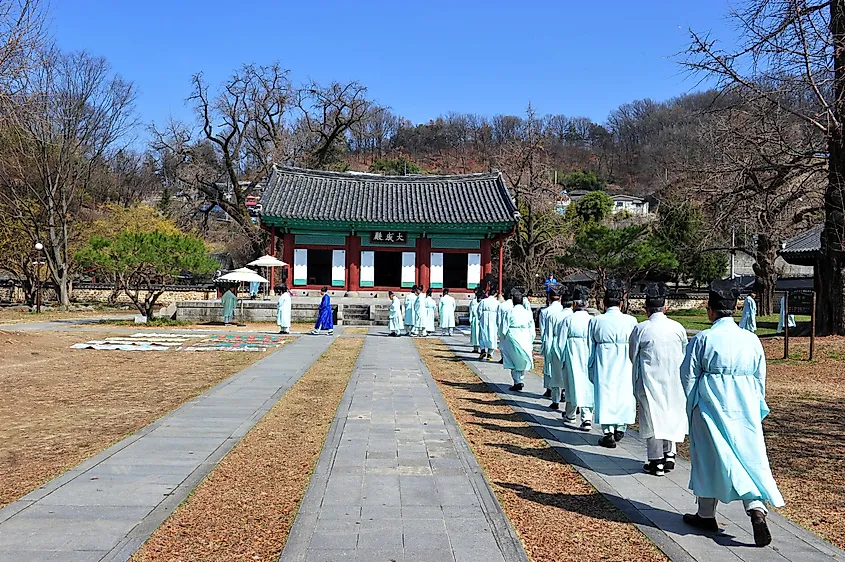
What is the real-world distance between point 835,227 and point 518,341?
919 cm

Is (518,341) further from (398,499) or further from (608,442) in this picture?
(398,499)

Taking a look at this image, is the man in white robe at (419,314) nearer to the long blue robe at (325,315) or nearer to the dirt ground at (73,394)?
the long blue robe at (325,315)

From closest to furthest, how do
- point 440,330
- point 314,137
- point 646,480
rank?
point 646,480, point 440,330, point 314,137

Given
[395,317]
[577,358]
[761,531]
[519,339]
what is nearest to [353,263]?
[395,317]

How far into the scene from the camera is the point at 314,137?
43.0 metres

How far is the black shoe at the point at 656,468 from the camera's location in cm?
611

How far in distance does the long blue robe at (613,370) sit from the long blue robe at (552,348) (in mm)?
1482

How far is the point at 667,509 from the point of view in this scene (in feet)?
16.7

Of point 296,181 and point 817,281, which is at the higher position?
point 296,181

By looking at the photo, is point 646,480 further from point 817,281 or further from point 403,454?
point 817,281

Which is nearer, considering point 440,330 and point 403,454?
point 403,454

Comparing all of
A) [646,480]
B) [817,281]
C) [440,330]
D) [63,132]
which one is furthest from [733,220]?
[63,132]

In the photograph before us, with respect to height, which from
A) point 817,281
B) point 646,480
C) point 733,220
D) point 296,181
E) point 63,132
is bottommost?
point 646,480

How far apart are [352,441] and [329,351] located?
30.5ft
